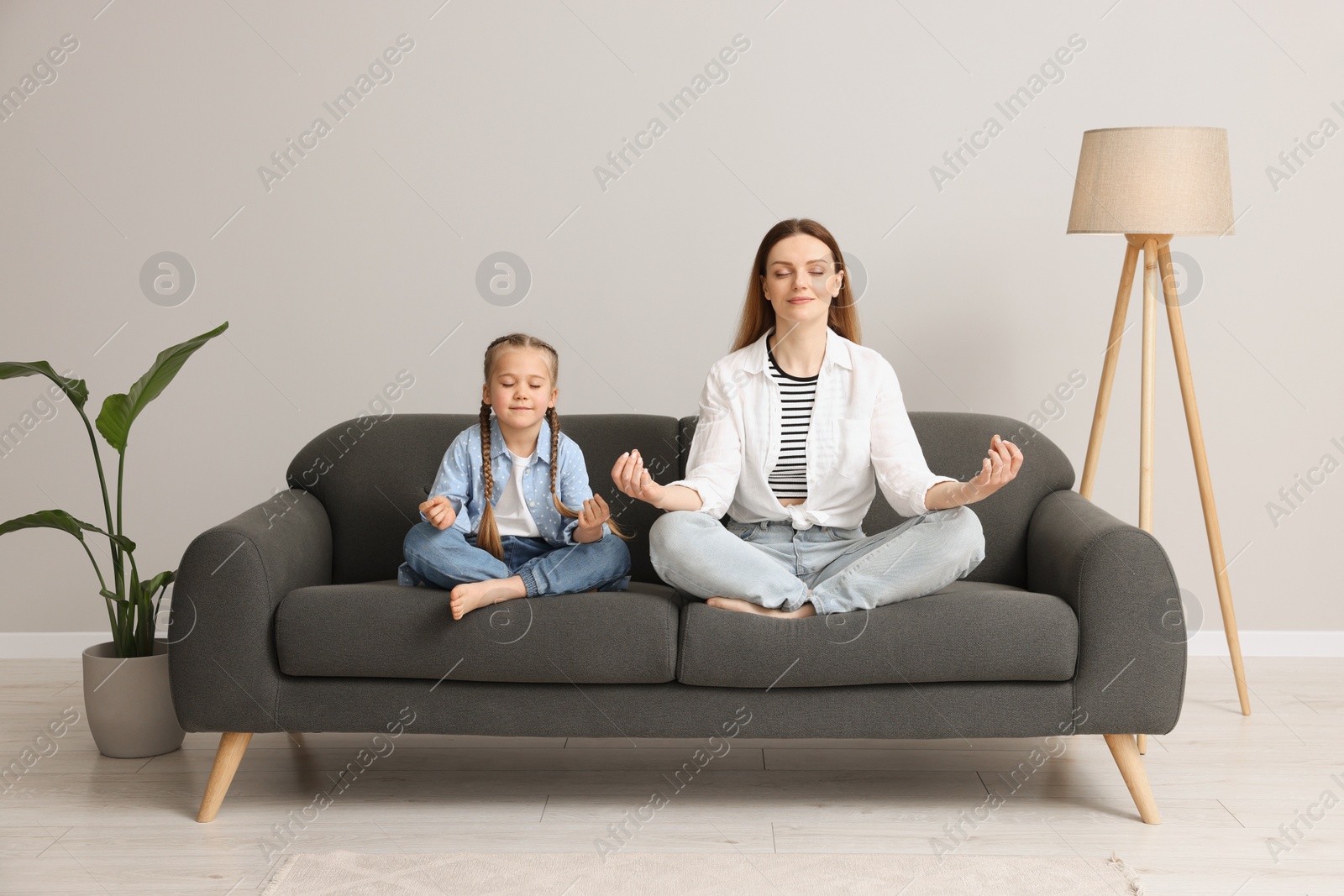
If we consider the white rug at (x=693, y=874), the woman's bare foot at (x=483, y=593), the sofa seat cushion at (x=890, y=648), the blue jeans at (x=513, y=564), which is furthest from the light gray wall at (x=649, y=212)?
the white rug at (x=693, y=874)

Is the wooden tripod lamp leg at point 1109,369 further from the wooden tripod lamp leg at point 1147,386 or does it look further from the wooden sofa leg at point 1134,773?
the wooden sofa leg at point 1134,773

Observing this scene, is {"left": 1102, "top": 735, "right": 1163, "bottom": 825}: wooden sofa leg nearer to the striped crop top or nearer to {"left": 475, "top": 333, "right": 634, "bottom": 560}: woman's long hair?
the striped crop top

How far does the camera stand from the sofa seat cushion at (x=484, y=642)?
2152mm

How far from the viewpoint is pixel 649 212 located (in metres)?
3.34

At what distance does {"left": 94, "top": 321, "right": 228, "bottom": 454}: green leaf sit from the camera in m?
2.47

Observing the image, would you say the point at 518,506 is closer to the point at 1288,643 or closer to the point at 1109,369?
the point at 1109,369

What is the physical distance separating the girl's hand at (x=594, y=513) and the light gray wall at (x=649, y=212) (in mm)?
1127

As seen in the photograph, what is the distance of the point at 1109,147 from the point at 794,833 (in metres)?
1.72

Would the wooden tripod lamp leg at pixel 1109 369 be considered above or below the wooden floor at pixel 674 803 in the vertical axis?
above

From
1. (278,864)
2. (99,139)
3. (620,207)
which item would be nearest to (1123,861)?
(278,864)

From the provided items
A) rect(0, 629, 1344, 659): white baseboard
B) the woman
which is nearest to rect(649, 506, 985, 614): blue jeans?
the woman

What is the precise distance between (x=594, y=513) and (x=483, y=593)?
0.27 m

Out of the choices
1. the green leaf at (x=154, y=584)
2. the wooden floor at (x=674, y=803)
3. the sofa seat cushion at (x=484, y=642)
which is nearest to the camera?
the wooden floor at (x=674, y=803)

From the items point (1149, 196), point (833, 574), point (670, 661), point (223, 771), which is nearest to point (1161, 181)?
point (1149, 196)
